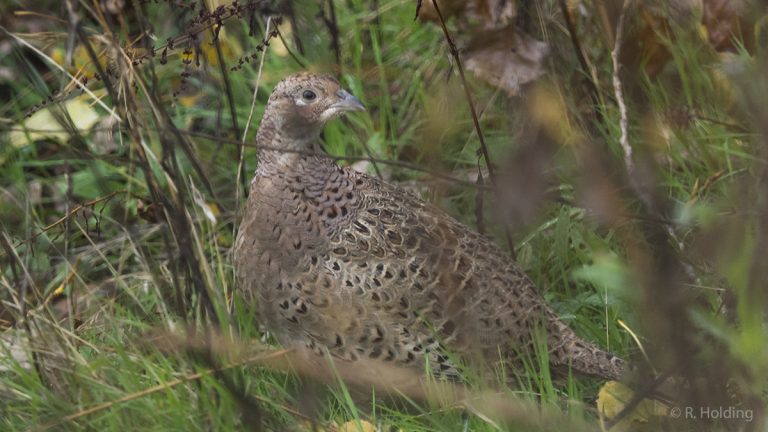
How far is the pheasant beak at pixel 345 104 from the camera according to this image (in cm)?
363

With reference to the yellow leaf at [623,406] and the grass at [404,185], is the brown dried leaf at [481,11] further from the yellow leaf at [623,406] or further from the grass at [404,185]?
the yellow leaf at [623,406]

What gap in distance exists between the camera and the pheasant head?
363 cm

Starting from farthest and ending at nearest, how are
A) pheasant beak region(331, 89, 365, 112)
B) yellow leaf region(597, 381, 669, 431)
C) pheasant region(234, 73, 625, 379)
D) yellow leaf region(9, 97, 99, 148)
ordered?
1. yellow leaf region(9, 97, 99, 148)
2. pheasant beak region(331, 89, 365, 112)
3. pheasant region(234, 73, 625, 379)
4. yellow leaf region(597, 381, 669, 431)

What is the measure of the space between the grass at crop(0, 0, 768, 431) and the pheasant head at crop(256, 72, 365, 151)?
201 mm

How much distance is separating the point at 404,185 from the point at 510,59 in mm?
794

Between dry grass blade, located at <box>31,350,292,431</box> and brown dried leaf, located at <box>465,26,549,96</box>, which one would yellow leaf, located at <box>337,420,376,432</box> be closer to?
dry grass blade, located at <box>31,350,292,431</box>

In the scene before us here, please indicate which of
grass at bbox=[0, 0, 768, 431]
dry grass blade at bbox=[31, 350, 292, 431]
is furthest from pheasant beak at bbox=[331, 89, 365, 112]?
dry grass blade at bbox=[31, 350, 292, 431]

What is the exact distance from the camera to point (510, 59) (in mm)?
3859

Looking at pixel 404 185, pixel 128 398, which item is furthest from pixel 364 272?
pixel 404 185

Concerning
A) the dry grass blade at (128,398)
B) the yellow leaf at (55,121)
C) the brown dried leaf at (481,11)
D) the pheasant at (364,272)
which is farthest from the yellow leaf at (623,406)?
the yellow leaf at (55,121)

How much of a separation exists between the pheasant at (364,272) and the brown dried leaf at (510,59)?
0.49m

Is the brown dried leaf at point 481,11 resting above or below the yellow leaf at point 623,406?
above

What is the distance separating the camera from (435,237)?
3.60 metres

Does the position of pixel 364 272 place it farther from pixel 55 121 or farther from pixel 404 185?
pixel 55 121
